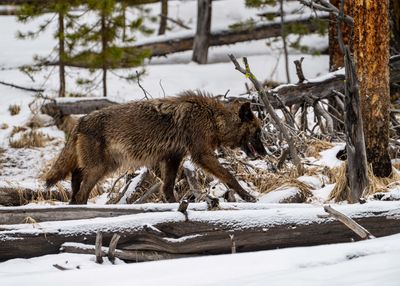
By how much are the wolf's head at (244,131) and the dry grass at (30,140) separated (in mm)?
6173

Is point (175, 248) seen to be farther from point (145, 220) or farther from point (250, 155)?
point (250, 155)

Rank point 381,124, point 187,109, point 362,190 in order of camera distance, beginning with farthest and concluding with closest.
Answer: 1. point 187,109
2. point 381,124
3. point 362,190

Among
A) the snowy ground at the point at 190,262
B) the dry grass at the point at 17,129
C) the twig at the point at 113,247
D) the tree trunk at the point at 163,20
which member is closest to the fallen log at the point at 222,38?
the tree trunk at the point at 163,20

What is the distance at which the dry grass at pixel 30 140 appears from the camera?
13562 mm

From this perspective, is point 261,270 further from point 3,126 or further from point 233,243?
point 3,126

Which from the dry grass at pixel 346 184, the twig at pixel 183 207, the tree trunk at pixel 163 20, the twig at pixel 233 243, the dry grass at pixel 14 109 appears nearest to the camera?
the twig at pixel 233 243

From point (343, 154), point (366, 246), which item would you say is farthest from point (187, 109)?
point (366, 246)

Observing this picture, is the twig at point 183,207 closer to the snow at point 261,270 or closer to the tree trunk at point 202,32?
the snow at point 261,270

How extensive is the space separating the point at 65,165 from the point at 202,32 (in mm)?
13385

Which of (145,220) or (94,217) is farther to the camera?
(94,217)

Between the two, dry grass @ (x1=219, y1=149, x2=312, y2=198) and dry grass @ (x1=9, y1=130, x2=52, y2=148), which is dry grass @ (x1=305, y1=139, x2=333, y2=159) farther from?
dry grass @ (x1=9, y1=130, x2=52, y2=148)

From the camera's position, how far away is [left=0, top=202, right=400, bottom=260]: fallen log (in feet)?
18.3

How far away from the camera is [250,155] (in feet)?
29.0

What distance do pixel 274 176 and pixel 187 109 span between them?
1.46m
